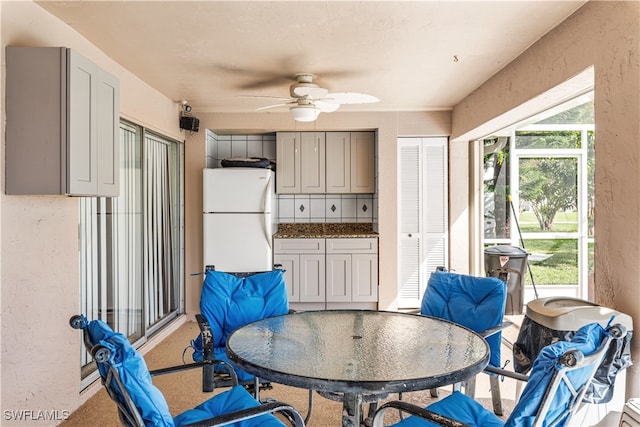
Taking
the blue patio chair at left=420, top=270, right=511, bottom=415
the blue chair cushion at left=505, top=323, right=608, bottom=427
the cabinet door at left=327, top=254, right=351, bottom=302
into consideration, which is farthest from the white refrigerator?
the blue chair cushion at left=505, top=323, right=608, bottom=427

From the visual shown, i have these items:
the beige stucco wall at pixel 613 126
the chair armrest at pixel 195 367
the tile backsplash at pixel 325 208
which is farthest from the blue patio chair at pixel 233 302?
the tile backsplash at pixel 325 208

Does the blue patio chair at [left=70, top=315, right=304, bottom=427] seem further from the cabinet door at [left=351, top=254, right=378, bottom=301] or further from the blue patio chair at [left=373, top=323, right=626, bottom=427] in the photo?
the cabinet door at [left=351, top=254, right=378, bottom=301]

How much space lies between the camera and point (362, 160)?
537 cm

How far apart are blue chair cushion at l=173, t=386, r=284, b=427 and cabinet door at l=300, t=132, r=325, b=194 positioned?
11.8 ft

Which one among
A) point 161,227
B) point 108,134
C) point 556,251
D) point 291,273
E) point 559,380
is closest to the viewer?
point 559,380

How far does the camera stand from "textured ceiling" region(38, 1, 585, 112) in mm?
2445

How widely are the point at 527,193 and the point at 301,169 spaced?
2.78m

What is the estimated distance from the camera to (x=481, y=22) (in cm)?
264

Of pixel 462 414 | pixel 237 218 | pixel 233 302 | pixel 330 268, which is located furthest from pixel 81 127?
pixel 330 268

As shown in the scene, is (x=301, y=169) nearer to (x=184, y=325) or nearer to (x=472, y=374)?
(x=184, y=325)

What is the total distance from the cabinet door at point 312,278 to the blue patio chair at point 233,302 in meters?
2.27

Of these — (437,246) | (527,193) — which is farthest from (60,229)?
(527,193)

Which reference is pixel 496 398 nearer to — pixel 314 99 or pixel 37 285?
pixel 314 99

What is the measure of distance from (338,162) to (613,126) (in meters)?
3.44
